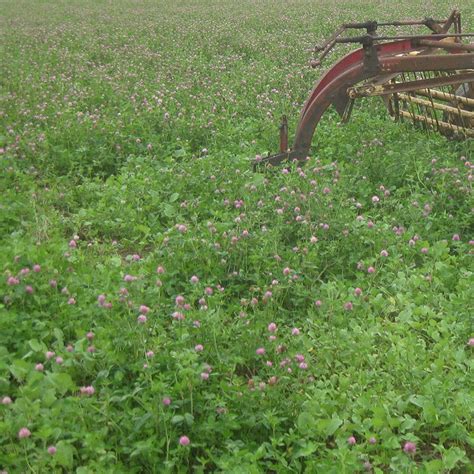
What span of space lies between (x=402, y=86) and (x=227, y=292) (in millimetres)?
2614

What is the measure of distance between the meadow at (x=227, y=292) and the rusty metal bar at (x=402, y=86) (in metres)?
0.63

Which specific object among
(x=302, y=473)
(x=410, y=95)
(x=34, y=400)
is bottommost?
(x=302, y=473)

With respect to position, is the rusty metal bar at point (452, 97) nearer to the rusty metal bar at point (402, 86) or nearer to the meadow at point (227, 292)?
the meadow at point (227, 292)

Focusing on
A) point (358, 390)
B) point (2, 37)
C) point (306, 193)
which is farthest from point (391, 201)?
point (2, 37)

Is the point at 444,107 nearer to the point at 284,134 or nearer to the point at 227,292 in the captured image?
the point at 284,134

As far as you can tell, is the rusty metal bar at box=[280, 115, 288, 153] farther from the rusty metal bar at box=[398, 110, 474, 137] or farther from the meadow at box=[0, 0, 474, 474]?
the rusty metal bar at box=[398, 110, 474, 137]

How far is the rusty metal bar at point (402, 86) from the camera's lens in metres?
5.35

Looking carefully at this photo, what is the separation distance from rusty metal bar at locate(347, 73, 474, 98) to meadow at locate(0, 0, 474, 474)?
24.7 inches

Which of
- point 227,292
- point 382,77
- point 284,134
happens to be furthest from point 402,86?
point 227,292

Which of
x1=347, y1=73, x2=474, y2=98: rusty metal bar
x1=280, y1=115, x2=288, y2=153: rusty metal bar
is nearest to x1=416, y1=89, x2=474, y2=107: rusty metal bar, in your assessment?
x1=347, y1=73, x2=474, y2=98: rusty metal bar

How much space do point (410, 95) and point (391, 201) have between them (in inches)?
87.0

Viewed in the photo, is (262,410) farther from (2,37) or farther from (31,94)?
(2,37)

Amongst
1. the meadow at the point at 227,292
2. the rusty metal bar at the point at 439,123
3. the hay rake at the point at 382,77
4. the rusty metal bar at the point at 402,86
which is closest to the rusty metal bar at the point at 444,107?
the hay rake at the point at 382,77

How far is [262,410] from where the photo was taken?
3000mm
